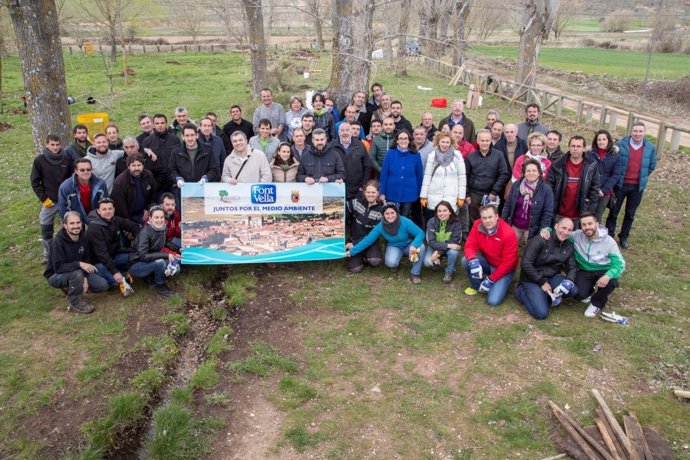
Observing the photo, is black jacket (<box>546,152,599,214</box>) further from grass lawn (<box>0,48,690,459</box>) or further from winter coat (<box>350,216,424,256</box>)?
winter coat (<box>350,216,424,256</box>)

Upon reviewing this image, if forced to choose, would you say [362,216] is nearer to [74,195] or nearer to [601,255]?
[601,255]

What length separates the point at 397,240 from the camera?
8.13 metres

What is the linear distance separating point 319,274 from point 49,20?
6.33m

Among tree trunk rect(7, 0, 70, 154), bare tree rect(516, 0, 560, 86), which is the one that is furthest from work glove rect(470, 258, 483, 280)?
bare tree rect(516, 0, 560, 86)

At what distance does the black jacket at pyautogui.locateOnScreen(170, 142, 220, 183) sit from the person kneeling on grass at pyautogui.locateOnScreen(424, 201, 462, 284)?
3.61 meters

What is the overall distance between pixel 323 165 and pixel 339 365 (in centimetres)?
333

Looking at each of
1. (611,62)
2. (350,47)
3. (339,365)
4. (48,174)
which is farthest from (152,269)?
(611,62)

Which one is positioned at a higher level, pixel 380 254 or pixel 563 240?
pixel 563 240

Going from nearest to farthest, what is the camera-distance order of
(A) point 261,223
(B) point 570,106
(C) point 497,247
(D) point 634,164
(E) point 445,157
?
(C) point 497,247 < (E) point 445,157 < (A) point 261,223 < (D) point 634,164 < (B) point 570,106

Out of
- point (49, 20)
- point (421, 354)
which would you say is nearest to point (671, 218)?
point (421, 354)

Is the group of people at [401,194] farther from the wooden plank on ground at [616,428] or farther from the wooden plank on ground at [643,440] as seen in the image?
the wooden plank on ground at [643,440]

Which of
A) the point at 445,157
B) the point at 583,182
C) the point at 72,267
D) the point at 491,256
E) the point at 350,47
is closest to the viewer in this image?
the point at 72,267

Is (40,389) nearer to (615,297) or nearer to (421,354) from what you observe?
(421,354)

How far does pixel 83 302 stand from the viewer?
23.4 feet
